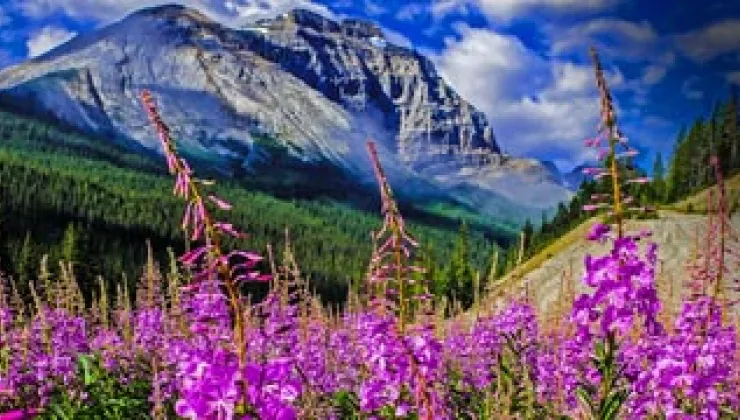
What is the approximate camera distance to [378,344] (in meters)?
5.57

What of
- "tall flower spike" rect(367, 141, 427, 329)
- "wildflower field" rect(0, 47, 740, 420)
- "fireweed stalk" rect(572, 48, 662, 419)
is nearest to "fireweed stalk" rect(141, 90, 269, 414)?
"wildflower field" rect(0, 47, 740, 420)

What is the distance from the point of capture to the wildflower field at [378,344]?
10.9 ft

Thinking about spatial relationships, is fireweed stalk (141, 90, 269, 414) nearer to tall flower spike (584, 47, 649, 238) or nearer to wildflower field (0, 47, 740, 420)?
wildflower field (0, 47, 740, 420)

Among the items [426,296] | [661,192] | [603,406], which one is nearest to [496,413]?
[603,406]

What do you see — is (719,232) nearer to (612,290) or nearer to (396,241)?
(612,290)

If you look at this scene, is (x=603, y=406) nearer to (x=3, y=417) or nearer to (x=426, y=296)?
(x=426, y=296)

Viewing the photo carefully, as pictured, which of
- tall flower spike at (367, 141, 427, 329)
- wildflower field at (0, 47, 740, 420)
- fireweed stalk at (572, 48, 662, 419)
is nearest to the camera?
wildflower field at (0, 47, 740, 420)

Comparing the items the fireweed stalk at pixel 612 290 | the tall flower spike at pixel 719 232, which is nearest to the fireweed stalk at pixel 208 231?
the fireweed stalk at pixel 612 290

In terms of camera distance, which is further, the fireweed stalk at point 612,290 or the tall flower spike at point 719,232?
the tall flower spike at point 719,232

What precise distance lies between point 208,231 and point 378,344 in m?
2.72

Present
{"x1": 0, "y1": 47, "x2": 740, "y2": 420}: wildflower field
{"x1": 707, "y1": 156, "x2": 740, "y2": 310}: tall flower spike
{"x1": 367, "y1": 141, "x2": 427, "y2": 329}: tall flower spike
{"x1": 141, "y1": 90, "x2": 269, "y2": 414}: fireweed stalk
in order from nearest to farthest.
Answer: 1. {"x1": 141, "y1": 90, "x2": 269, "y2": 414}: fireweed stalk
2. {"x1": 0, "y1": 47, "x2": 740, "y2": 420}: wildflower field
3. {"x1": 367, "y1": 141, "x2": 427, "y2": 329}: tall flower spike
4. {"x1": 707, "y1": 156, "x2": 740, "y2": 310}: tall flower spike

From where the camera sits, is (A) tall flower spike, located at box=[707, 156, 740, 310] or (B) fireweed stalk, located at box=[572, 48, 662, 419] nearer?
(B) fireweed stalk, located at box=[572, 48, 662, 419]

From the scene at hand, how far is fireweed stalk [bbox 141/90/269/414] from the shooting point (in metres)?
3.00

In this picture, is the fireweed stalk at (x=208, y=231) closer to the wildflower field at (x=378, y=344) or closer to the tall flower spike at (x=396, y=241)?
the wildflower field at (x=378, y=344)
